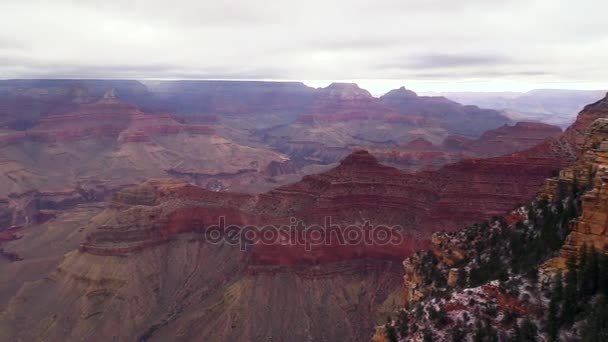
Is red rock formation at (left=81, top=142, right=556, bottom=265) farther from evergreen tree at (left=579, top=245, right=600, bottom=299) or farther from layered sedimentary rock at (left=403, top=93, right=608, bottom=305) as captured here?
evergreen tree at (left=579, top=245, right=600, bottom=299)

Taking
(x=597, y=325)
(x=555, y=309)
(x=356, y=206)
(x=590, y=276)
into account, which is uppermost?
(x=590, y=276)

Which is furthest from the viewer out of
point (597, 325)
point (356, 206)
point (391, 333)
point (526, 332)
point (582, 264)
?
point (356, 206)

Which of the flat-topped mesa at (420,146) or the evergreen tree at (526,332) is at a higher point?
the evergreen tree at (526,332)

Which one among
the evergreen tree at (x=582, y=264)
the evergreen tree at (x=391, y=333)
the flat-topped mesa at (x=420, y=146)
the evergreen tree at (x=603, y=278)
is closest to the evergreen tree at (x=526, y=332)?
the evergreen tree at (x=582, y=264)

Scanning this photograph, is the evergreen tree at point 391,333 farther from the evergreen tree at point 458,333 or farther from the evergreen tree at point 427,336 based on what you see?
the evergreen tree at point 458,333

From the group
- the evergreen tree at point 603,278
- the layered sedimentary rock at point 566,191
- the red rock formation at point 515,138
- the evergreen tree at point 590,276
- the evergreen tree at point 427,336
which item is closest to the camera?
the evergreen tree at point 603,278

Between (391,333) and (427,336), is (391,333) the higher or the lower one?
the lower one

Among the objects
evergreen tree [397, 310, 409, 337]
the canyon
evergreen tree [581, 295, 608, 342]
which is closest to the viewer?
evergreen tree [581, 295, 608, 342]

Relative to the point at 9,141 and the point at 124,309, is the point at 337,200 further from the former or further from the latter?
the point at 9,141

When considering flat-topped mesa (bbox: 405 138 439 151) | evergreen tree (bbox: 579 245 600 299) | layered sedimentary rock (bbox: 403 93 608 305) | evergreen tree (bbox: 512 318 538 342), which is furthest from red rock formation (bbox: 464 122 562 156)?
evergreen tree (bbox: 512 318 538 342)

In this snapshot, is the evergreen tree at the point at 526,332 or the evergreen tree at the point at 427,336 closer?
the evergreen tree at the point at 526,332

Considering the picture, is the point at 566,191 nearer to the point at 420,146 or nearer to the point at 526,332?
the point at 526,332

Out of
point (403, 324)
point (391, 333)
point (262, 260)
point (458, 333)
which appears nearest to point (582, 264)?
point (458, 333)
